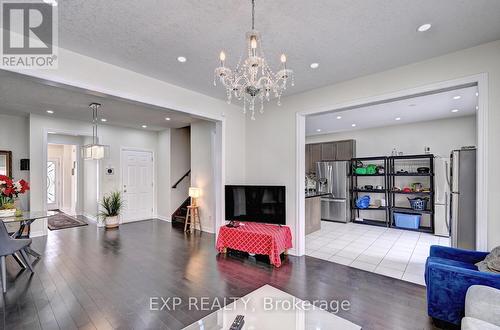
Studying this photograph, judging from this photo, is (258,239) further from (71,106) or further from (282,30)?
(71,106)

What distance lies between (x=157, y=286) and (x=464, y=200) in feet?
13.7

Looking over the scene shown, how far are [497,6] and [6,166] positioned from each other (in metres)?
8.96

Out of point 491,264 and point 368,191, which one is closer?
point 491,264

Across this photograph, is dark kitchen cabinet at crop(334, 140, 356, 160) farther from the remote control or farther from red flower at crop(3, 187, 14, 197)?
red flower at crop(3, 187, 14, 197)

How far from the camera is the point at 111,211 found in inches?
249

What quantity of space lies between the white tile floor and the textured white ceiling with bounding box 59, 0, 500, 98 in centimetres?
303

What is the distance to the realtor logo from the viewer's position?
2.06m

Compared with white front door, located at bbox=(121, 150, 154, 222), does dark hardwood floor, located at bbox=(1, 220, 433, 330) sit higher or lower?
lower

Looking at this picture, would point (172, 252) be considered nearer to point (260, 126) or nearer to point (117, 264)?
point (117, 264)

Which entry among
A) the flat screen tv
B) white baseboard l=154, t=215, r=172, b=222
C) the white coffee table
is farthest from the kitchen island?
white baseboard l=154, t=215, r=172, b=222

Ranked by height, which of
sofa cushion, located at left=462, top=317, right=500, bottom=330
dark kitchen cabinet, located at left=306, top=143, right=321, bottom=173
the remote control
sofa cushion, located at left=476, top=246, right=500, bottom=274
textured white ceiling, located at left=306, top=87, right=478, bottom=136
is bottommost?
the remote control

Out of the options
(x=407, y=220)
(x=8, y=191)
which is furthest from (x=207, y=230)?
(x=407, y=220)

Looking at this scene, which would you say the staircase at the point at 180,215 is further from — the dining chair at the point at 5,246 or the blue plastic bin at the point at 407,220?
the blue plastic bin at the point at 407,220

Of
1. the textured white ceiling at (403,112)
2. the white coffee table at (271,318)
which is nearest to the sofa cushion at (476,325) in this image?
the white coffee table at (271,318)
